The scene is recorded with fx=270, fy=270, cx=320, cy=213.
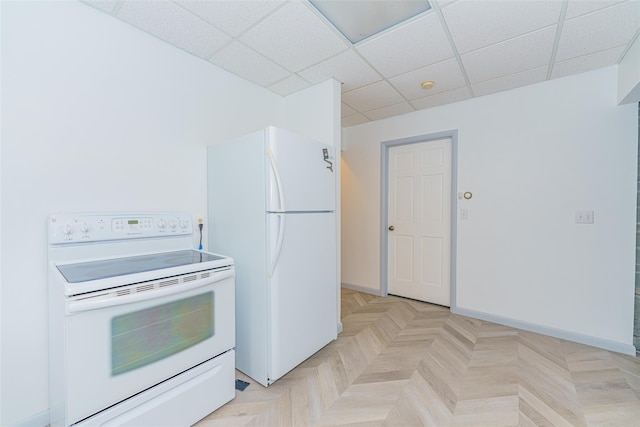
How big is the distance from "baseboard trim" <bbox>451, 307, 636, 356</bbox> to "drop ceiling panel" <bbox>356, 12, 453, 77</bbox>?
2.52 m

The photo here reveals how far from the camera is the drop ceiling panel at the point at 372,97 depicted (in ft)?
8.76

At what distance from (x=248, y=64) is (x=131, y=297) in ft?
6.25

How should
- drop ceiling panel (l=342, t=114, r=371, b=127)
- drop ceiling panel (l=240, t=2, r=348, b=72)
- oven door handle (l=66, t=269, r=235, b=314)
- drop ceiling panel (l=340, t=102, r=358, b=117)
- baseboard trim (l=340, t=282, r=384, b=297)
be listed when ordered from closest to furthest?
oven door handle (l=66, t=269, r=235, b=314) → drop ceiling panel (l=240, t=2, r=348, b=72) → drop ceiling panel (l=340, t=102, r=358, b=117) → drop ceiling panel (l=342, t=114, r=371, b=127) → baseboard trim (l=340, t=282, r=384, b=297)

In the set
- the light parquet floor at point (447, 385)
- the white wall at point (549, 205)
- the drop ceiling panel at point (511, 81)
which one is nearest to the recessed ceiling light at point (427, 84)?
the drop ceiling panel at point (511, 81)

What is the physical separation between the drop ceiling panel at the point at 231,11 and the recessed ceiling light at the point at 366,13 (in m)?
0.30

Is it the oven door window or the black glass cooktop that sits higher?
the black glass cooktop

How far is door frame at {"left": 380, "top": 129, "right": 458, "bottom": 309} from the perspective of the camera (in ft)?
9.94

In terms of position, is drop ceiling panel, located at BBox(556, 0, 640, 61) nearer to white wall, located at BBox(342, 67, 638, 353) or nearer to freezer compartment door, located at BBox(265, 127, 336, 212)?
white wall, located at BBox(342, 67, 638, 353)

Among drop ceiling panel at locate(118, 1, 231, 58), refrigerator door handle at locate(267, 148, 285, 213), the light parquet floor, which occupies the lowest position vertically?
the light parquet floor

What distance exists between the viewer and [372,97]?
113 inches

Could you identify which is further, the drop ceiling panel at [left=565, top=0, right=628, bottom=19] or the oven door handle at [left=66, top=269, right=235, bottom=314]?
the drop ceiling panel at [left=565, top=0, right=628, bottom=19]

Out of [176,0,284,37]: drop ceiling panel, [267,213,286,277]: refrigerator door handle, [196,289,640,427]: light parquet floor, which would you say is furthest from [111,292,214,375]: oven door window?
[176,0,284,37]: drop ceiling panel

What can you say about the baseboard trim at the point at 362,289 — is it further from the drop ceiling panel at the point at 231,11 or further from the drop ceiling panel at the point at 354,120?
the drop ceiling panel at the point at 231,11

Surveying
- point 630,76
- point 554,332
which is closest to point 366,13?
point 630,76
